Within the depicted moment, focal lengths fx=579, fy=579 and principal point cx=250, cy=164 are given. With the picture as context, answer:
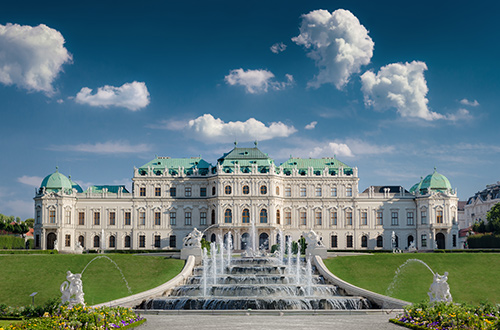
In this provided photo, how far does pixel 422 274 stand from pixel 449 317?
22.1m

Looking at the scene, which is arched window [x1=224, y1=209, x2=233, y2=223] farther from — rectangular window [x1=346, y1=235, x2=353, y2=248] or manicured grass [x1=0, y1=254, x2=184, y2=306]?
manicured grass [x1=0, y1=254, x2=184, y2=306]

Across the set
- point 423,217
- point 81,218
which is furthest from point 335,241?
point 81,218

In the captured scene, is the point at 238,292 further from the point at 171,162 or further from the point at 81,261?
the point at 171,162

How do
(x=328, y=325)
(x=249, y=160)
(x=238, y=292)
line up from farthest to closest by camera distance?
(x=249, y=160) → (x=238, y=292) → (x=328, y=325)

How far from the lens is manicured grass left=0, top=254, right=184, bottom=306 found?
4206 cm

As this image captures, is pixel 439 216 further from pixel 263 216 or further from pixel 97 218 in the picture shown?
pixel 97 218

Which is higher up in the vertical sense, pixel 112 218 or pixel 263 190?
pixel 263 190

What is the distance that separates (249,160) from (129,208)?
66.2 feet

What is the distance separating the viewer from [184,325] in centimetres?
2928

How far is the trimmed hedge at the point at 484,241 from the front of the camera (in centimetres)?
7794

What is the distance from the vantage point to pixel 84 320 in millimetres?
25656

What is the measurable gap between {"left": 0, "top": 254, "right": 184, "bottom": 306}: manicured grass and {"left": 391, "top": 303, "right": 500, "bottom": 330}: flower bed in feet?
70.7

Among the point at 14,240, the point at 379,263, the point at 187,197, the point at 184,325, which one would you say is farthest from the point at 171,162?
the point at 184,325

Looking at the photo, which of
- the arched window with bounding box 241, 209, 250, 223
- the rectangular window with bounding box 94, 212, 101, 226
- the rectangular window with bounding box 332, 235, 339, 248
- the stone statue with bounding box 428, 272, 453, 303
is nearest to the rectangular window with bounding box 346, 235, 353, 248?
the rectangular window with bounding box 332, 235, 339, 248
